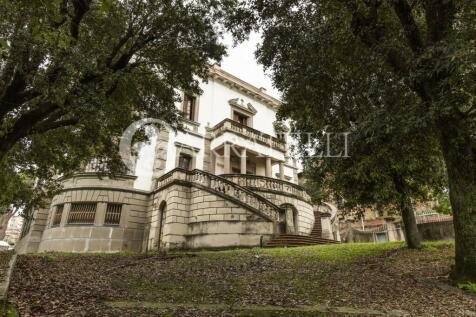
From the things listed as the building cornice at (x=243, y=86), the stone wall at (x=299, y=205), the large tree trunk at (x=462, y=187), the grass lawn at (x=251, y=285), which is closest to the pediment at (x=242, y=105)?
the building cornice at (x=243, y=86)

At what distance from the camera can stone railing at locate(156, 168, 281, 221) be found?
15.2 m

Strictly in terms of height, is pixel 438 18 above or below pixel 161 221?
above

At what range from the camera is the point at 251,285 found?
7.52 m

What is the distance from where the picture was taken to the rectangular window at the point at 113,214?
17438mm

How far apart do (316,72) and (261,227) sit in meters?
8.24

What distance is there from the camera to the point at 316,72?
8.89m

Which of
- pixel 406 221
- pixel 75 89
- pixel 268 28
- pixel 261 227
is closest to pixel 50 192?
pixel 75 89

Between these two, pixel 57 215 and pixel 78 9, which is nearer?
pixel 78 9

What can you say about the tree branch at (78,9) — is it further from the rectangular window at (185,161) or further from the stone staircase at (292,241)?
the rectangular window at (185,161)

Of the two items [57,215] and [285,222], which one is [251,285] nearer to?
[285,222]

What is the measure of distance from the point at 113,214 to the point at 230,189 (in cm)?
741

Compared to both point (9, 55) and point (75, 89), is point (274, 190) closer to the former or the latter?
point (75, 89)

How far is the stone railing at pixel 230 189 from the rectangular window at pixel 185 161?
384cm

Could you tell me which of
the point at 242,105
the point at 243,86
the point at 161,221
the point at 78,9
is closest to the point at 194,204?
the point at 161,221
